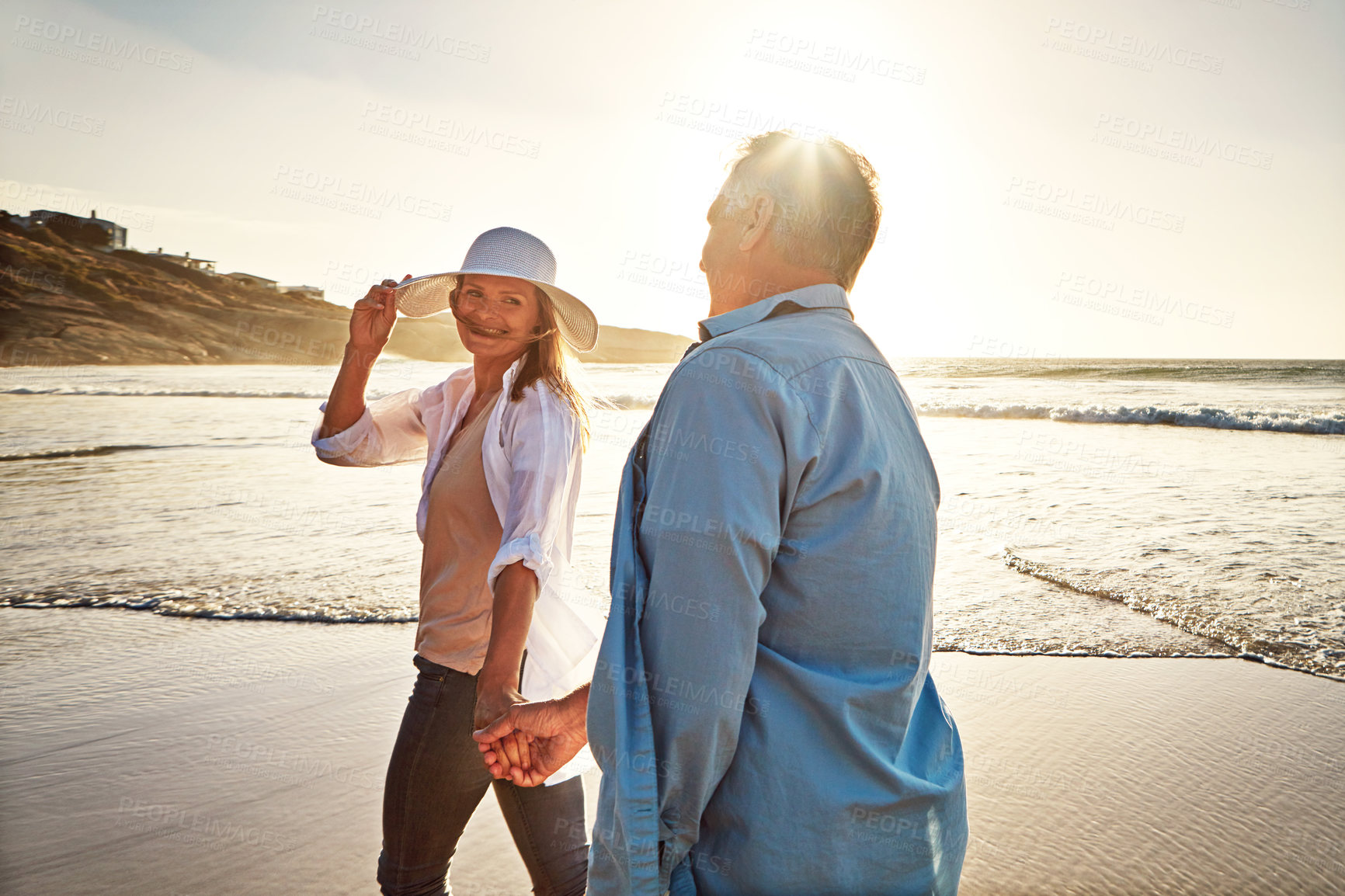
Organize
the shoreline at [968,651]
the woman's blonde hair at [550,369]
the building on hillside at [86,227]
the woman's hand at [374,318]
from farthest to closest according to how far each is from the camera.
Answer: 1. the building on hillside at [86,227]
2. the shoreline at [968,651]
3. the woman's hand at [374,318]
4. the woman's blonde hair at [550,369]

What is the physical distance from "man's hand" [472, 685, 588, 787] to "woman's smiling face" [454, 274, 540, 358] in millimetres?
1060

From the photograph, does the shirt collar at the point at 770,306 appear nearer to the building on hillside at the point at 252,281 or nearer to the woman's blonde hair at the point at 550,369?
the woman's blonde hair at the point at 550,369

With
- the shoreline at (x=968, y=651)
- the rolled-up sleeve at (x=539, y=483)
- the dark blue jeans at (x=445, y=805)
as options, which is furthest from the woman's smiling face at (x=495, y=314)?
the shoreline at (x=968, y=651)

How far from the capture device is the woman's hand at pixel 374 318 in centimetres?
243

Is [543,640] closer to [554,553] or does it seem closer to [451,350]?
[554,553]

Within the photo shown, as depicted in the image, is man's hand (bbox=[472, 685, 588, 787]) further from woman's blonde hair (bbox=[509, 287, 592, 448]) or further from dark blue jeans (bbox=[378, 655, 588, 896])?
woman's blonde hair (bbox=[509, 287, 592, 448])

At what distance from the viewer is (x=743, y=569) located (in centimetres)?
104

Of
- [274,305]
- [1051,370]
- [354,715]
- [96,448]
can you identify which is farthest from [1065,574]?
[274,305]

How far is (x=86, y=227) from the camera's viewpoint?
2694 inches

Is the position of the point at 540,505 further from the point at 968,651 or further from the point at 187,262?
the point at 187,262

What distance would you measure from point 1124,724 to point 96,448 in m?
13.6

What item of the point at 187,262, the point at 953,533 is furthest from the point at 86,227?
the point at 953,533

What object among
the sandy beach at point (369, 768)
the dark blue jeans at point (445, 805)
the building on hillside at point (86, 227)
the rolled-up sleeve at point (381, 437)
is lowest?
the sandy beach at point (369, 768)

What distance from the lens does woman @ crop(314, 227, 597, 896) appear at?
201 cm
